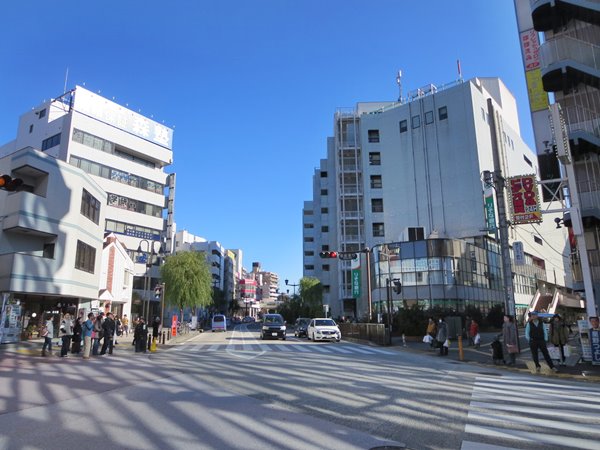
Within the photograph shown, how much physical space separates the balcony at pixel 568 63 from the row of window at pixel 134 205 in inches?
1928

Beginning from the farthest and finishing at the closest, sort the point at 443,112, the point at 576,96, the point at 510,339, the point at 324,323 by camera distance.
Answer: the point at 443,112 → the point at 324,323 → the point at 576,96 → the point at 510,339

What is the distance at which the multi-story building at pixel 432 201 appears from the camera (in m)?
42.1

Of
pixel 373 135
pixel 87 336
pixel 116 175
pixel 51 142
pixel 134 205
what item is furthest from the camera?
pixel 373 135

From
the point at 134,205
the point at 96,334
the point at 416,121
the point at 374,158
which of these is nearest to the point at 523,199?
the point at 96,334

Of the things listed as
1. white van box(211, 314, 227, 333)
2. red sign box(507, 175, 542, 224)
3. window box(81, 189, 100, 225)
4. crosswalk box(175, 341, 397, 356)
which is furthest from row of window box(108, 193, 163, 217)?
red sign box(507, 175, 542, 224)

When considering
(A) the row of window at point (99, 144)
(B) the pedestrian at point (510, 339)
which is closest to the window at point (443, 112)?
(A) the row of window at point (99, 144)

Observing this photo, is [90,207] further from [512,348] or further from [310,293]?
[310,293]

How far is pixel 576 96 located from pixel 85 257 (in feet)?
95.0

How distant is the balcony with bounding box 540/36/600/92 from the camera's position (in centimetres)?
2052

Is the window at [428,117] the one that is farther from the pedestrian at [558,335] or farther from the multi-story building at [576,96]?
the pedestrian at [558,335]

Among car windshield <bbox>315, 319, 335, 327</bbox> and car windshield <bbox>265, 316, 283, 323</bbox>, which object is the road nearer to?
car windshield <bbox>315, 319, 335, 327</bbox>

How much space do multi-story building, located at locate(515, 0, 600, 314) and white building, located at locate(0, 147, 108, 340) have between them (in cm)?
2525

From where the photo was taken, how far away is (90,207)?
28.8m

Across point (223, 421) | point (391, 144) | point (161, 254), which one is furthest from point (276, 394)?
point (391, 144)
